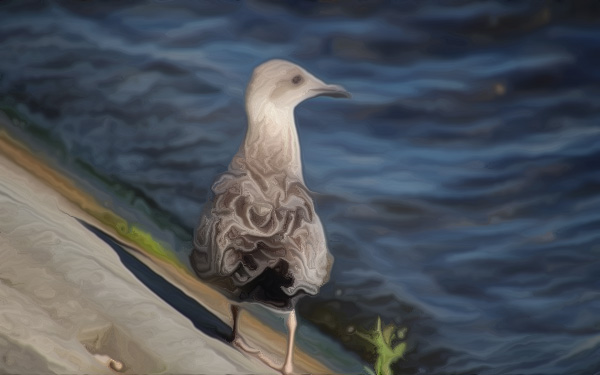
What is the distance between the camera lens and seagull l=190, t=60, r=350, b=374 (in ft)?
3.85

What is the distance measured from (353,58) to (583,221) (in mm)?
413

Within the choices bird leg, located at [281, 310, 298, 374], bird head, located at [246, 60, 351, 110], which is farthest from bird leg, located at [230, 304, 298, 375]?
bird head, located at [246, 60, 351, 110]

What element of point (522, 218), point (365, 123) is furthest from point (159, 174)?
point (522, 218)

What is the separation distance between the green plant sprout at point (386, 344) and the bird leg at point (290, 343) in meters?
0.11

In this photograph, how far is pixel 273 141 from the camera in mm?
1218

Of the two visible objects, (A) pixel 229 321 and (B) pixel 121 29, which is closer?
(A) pixel 229 321

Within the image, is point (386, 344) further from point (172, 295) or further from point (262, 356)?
point (172, 295)

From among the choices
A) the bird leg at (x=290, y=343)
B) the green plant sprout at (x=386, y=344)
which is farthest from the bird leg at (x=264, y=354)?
the green plant sprout at (x=386, y=344)

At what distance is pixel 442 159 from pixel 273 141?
0.27 m

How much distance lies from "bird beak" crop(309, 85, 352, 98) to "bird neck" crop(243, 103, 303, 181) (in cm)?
5

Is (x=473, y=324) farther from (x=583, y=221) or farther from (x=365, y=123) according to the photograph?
(x=365, y=123)

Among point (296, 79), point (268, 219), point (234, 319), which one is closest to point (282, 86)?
point (296, 79)

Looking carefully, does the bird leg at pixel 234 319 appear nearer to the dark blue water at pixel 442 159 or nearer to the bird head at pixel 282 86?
the dark blue water at pixel 442 159

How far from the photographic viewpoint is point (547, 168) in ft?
4.29
